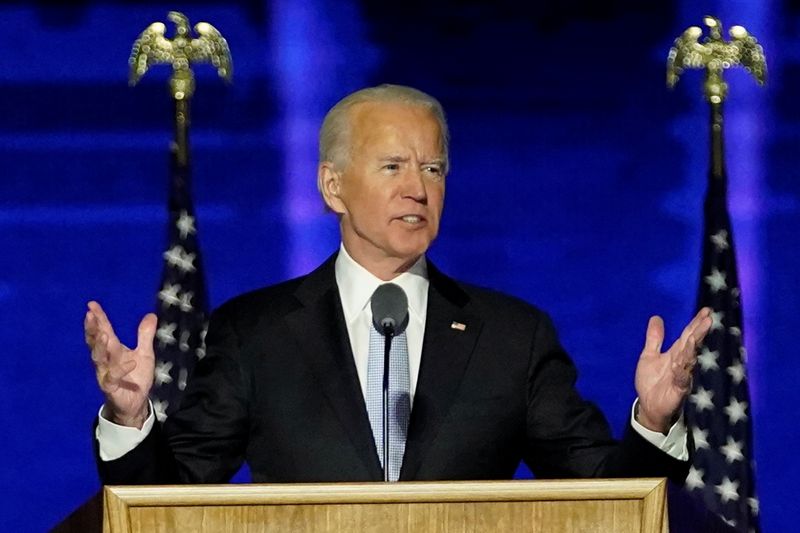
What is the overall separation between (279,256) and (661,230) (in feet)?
3.59

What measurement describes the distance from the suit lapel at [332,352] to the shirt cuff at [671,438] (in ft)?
1.43

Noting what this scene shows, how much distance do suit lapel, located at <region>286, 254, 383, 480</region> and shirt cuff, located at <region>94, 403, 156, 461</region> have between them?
1.23ft

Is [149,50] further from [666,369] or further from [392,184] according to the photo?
[666,369]

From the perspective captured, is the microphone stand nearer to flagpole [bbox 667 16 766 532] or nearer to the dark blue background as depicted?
flagpole [bbox 667 16 766 532]

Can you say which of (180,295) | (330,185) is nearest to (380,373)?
(330,185)

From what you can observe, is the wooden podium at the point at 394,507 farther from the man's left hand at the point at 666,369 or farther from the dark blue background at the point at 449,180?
the dark blue background at the point at 449,180

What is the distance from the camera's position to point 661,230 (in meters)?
4.62

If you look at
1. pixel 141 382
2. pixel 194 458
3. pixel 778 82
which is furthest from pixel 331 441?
pixel 778 82

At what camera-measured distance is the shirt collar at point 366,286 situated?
110 inches

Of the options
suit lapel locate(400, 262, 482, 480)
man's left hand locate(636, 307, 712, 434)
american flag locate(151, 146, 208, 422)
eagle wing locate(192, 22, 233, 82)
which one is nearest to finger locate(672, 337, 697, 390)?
man's left hand locate(636, 307, 712, 434)

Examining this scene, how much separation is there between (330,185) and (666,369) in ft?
2.67

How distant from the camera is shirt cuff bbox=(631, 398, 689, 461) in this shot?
7.90 feet

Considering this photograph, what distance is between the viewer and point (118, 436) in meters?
2.37

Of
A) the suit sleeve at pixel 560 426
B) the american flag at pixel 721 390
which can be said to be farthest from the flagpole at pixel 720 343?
the suit sleeve at pixel 560 426
